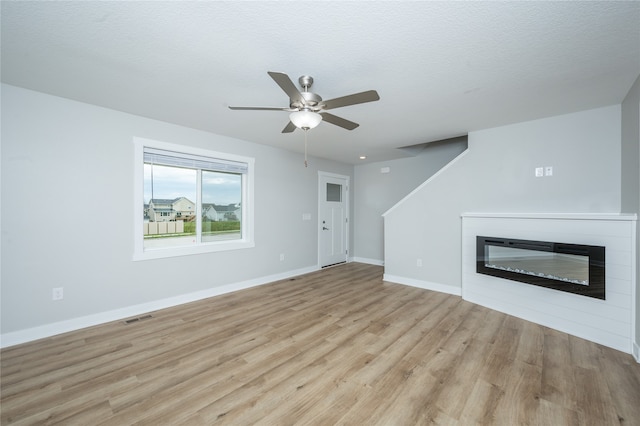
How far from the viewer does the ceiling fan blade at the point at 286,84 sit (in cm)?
159

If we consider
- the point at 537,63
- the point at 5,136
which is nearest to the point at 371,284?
the point at 537,63

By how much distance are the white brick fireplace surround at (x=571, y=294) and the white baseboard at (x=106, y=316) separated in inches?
143

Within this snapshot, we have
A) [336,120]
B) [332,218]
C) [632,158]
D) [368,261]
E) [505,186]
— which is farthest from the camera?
[368,261]

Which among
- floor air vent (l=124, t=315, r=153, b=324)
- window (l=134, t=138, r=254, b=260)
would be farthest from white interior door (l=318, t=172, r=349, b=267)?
floor air vent (l=124, t=315, r=153, b=324)

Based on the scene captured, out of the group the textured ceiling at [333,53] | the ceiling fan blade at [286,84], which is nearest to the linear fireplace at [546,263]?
the textured ceiling at [333,53]

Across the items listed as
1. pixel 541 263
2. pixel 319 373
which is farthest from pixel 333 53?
pixel 541 263

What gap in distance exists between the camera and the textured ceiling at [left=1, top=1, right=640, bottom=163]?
1.52 metres

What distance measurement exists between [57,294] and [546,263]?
5392mm

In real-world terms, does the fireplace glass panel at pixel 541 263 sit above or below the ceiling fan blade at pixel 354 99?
below

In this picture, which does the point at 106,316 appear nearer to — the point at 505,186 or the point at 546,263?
the point at 546,263

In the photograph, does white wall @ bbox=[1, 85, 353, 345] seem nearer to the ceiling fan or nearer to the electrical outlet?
the electrical outlet

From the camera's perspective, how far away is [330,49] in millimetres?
1834

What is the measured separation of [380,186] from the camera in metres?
6.10

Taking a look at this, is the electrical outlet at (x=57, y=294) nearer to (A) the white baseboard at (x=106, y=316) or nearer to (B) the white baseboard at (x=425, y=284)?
(A) the white baseboard at (x=106, y=316)
